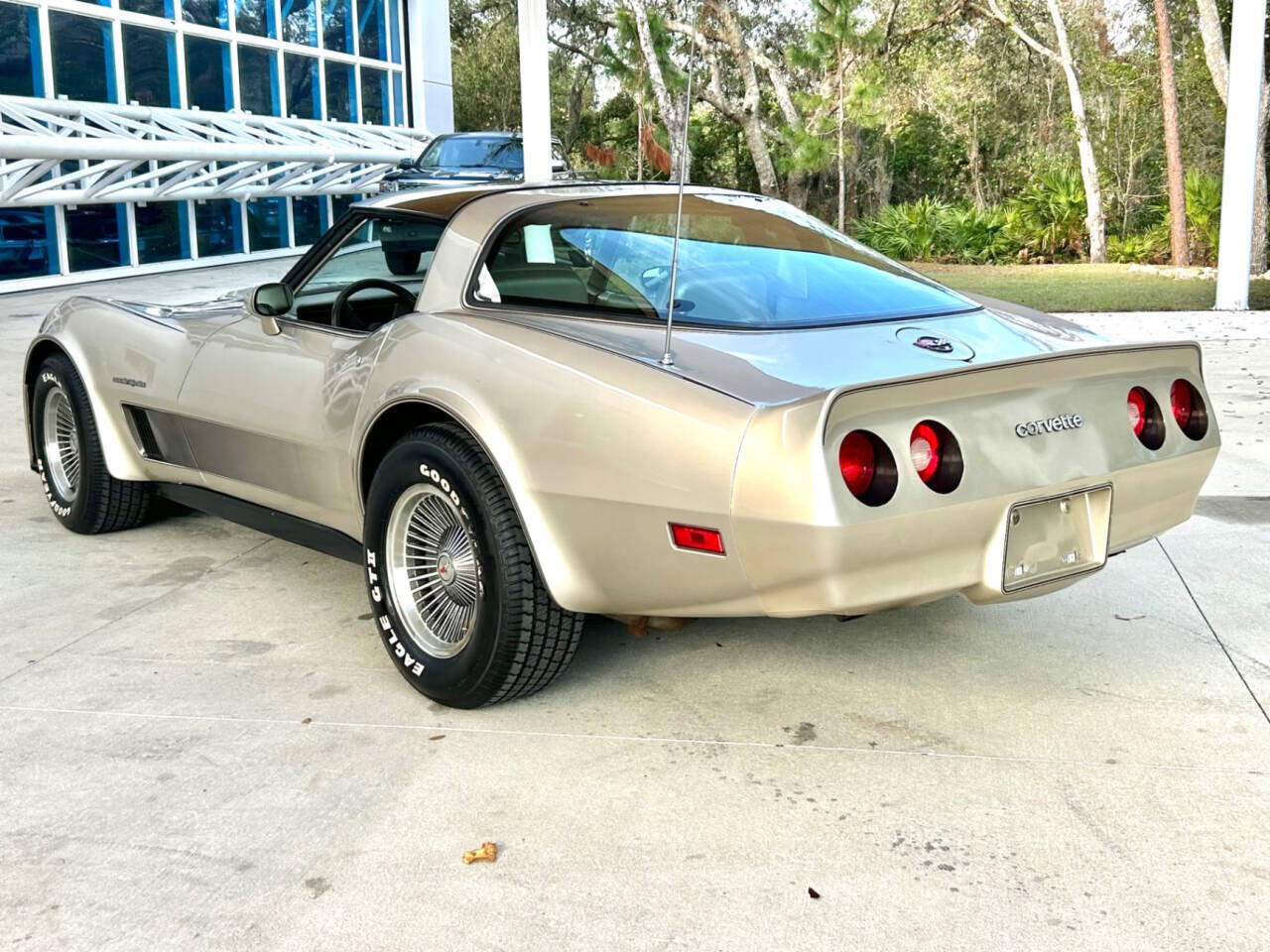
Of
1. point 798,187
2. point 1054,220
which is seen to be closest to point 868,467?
point 1054,220

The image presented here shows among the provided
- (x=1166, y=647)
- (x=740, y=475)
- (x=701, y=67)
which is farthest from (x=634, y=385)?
(x=701, y=67)

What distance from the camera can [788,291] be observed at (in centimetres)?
383

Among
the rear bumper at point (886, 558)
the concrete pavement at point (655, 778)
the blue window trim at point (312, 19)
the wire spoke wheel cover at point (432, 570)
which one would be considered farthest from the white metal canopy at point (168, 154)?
the rear bumper at point (886, 558)

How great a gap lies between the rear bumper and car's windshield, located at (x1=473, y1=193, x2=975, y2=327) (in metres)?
0.79

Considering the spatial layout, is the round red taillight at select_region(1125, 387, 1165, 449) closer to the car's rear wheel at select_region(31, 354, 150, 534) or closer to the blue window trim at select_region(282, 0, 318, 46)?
the car's rear wheel at select_region(31, 354, 150, 534)

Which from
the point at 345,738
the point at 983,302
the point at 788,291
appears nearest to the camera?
the point at 345,738

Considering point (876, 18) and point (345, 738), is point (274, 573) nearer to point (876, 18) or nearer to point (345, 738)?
point (345, 738)

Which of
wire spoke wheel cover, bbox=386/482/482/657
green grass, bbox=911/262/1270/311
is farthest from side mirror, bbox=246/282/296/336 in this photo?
green grass, bbox=911/262/1270/311

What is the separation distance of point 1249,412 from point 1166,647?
13.4 ft

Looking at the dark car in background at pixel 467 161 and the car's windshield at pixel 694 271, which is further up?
the dark car in background at pixel 467 161

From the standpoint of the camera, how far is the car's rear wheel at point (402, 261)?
4285 millimetres

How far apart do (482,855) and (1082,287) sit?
1441cm

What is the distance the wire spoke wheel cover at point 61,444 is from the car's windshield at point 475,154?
1338 cm

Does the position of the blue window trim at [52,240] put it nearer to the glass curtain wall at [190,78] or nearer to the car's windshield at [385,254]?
the glass curtain wall at [190,78]
